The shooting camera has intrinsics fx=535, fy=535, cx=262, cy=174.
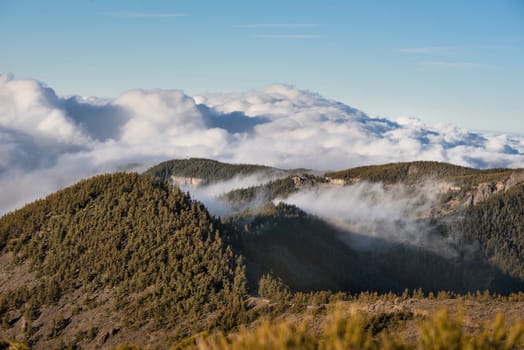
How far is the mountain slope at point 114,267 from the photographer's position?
290ft

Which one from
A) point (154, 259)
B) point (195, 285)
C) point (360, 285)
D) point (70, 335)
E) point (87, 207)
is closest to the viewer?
point (70, 335)

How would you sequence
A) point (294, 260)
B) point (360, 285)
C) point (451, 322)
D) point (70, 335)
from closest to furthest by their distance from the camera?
point (451, 322) < point (70, 335) < point (294, 260) < point (360, 285)

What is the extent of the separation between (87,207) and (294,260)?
62.4 m

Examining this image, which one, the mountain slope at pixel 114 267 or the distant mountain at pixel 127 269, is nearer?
the distant mountain at pixel 127 269

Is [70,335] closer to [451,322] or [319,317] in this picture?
[319,317]

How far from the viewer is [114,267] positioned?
107000 millimetres

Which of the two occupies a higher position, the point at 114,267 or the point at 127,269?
the point at 114,267

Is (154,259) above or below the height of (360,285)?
above

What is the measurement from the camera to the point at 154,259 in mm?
107625

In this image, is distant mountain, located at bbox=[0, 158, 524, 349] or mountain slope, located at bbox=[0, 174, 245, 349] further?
mountain slope, located at bbox=[0, 174, 245, 349]

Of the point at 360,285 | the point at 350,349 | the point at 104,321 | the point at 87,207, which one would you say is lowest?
the point at 360,285

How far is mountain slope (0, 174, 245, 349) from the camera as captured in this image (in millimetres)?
88375

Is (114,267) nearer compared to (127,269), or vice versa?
(127,269)

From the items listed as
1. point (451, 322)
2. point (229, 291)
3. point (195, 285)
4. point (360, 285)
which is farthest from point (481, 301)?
point (360, 285)
